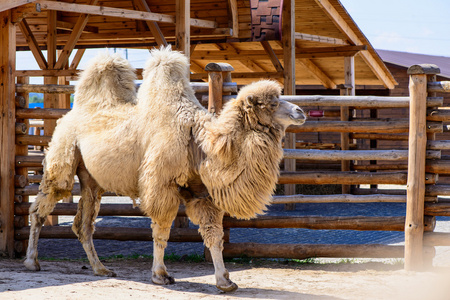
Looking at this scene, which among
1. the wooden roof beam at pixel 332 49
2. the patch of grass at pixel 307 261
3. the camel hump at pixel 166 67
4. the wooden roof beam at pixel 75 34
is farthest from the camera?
the wooden roof beam at pixel 332 49

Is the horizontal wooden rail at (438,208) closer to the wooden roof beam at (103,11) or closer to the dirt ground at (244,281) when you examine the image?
the dirt ground at (244,281)

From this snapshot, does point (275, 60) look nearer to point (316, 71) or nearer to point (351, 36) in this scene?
point (351, 36)

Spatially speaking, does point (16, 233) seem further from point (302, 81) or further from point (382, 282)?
point (302, 81)

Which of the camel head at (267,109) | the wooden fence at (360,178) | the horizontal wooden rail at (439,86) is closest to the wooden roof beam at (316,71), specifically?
the wooden fence at (360,178)

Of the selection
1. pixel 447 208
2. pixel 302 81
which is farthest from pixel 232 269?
pixel 302 81

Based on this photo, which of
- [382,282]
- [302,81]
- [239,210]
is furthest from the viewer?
[302,81]

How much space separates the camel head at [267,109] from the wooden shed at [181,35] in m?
3.12

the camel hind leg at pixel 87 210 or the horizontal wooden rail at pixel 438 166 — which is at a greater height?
the horizontal wooden rail at pixel 438 166

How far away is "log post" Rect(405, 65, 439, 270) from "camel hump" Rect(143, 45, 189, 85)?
7.87 feet

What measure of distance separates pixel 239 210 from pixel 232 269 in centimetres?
135

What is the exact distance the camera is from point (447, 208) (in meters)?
6.02

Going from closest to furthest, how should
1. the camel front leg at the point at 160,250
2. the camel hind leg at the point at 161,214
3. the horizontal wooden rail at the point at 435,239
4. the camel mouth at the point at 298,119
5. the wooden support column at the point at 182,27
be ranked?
the camel mouth at the point at 298,119
the camel hind leg at the point at 161,214
the camel front leg at the point at 160,250
the horizontal wooden rail at the point at 435,239
the wooden support column at the point at 182,27

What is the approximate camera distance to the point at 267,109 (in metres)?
5.04

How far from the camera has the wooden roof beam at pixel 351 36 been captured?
12.0 metres
